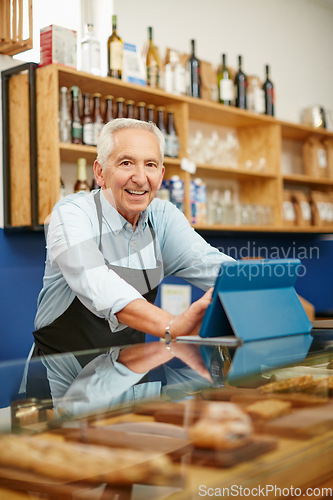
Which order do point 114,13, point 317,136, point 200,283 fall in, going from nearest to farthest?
point 200,283 → point 114,13 → point 317,136

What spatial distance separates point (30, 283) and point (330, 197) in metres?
2.78

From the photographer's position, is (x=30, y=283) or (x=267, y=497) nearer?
(x=267, y=497)

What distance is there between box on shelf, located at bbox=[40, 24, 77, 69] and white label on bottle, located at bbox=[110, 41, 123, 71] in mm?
289

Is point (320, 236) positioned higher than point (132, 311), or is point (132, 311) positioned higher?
point (320, 236)

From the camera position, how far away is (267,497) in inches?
28.4

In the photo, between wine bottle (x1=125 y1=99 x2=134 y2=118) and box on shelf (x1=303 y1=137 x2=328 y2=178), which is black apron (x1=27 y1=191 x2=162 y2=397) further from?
box on shelf (x1=303 y1=137 x2=328 y2=178)

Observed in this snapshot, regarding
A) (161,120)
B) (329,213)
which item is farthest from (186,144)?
(329,213)

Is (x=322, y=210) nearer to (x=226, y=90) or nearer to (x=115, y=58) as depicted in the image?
(x=226, y=90)

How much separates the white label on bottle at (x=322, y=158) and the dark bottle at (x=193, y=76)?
1.47 m

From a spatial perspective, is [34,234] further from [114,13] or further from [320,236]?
[320,236]

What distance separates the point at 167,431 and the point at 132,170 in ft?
4.07

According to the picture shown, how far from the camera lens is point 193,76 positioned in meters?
3.65

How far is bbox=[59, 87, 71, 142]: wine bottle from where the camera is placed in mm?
2855

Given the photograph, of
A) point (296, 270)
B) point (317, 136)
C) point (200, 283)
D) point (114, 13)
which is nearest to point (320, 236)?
point (317, 136)
